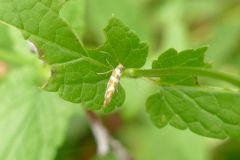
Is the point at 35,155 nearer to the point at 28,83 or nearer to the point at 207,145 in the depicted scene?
the point at 28,83

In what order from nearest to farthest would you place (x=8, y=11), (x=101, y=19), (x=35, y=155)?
(x=8, y=11) < (x=35, y=155) < (x=101, y=19)

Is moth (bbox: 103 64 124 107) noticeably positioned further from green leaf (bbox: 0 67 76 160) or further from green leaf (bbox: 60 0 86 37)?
green leaf (bbox: 0 67 76 160)

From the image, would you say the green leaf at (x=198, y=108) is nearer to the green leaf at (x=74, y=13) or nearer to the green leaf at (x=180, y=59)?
the green leaf at (x=180, y=59)

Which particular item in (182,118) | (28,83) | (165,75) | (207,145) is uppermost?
(165,75)

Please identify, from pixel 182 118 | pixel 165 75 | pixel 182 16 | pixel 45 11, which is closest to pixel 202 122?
pixel 182 118

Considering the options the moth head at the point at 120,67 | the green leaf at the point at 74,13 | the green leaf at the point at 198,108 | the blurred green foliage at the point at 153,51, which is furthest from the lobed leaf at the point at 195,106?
the blurred green foliage at the point at 153,51

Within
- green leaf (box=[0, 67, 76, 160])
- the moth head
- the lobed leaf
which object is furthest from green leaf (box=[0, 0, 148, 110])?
green leaf (box=[0, 67, 76, 160])
